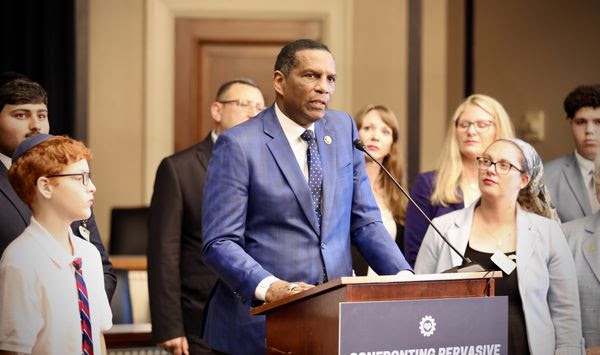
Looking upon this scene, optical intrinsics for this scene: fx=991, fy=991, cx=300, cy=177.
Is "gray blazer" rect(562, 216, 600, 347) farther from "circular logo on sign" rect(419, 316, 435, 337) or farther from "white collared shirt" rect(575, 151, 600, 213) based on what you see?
"circular logo on sign" rect(419, 316, 435, 337)

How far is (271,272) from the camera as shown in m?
2.78

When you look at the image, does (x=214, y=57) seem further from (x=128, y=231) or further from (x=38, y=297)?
(x=38, y=297)

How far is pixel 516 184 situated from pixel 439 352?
1.23 metres

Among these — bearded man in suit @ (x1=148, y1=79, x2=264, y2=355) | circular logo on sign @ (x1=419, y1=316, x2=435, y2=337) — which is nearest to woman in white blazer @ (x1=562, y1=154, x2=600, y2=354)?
circular logo on sign @ (x1=419, y1=316, x2=435, y2=337)

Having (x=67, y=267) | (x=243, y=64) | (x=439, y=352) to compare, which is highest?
(x=243, y=64)

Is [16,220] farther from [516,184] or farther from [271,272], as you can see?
[516,184]

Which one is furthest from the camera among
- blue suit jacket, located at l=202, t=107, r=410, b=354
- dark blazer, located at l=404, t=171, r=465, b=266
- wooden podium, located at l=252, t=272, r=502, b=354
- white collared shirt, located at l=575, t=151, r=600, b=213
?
white collared shirt, located at l=575, t=151, r=600, b=213

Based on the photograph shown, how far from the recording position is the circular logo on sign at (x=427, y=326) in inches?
95.5

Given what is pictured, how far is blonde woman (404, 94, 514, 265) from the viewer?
12.9ft

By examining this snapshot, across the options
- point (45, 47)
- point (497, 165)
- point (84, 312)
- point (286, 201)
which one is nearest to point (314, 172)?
point (286, 201)

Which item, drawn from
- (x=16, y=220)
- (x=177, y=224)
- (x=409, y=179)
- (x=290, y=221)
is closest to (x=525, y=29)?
(x=409, y=179)

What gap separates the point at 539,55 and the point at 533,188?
9.37 feet

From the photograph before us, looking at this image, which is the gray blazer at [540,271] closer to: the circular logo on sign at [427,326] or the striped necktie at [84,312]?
the circular logo on sign at [427,326]

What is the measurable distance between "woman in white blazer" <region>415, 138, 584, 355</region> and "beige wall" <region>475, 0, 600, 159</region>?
8.14 feet
